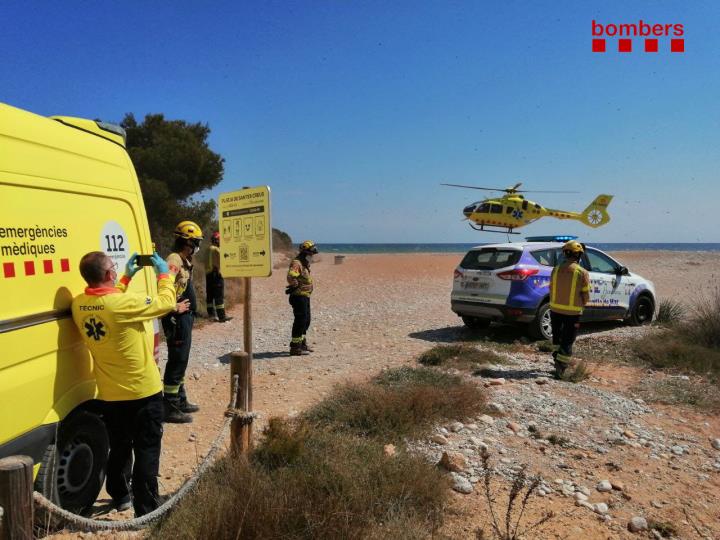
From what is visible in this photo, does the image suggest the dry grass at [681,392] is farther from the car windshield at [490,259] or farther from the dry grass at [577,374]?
the car windshield at [490,259]

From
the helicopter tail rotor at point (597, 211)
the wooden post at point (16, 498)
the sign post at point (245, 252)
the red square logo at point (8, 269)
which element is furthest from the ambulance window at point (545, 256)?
the helicopter tail rotor at point (597, 211)

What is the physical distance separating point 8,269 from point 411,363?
240 inches

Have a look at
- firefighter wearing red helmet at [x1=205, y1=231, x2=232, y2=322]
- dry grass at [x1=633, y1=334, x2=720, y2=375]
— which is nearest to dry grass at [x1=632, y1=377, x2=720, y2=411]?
dry grass at [x1=633, y1=334, x2=720, y2=375]

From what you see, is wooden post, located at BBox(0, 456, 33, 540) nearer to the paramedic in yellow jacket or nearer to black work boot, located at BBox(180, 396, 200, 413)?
the paramedic in yellow jacket

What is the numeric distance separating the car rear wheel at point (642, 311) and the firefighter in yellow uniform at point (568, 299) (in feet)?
14.8

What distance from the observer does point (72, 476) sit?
3.11m

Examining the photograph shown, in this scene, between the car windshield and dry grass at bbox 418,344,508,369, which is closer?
dry grass at bbox 418,344,508,369

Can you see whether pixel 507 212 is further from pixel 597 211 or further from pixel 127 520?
pixel 127 520

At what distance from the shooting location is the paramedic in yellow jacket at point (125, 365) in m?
2.97

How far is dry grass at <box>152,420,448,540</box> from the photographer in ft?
9.05

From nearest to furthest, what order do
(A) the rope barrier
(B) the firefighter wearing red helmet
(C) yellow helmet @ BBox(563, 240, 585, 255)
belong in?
1. (A) the rope barrier
2. (C) yellow helmet @ BBox(563, 240, 585, 255)
3. (B) the firefighter wearing red helmet

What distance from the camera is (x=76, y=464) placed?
3.13 m

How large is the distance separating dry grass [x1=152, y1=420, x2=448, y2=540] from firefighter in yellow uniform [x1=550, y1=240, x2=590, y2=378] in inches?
148

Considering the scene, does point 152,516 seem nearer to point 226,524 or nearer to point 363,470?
point 226,524
